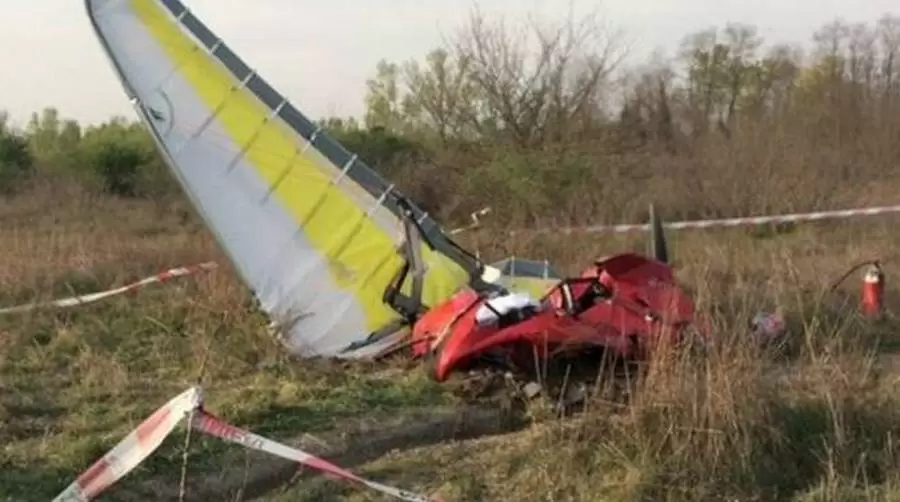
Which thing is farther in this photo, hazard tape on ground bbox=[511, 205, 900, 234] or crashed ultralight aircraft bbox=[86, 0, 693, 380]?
hazard tape on ground bbox=[511, 205, 900, 234]

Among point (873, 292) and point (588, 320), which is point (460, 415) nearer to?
point (588, 320)

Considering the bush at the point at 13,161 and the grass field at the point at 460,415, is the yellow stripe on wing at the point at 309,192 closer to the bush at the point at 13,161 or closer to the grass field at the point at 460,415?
the grass field at the point at 460,415

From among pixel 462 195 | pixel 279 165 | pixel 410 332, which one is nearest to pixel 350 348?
pixel 410 332

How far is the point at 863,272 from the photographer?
11266 millimetres

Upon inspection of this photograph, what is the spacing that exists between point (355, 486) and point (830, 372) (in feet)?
7.68

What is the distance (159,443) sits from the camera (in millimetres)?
5016

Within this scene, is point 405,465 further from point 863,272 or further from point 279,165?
point 863,272

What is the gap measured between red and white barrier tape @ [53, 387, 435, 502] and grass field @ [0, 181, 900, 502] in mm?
430

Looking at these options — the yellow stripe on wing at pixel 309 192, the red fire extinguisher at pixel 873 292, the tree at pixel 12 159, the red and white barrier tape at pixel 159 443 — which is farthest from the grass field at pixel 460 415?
the tree at pixel 12 159

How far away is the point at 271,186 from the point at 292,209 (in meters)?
0.22

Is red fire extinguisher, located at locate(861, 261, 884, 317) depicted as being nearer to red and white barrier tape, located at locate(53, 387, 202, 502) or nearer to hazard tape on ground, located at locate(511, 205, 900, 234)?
hazard tape on ground, located at locate(511, 205, 900, 234)

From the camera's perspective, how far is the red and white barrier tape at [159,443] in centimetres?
491

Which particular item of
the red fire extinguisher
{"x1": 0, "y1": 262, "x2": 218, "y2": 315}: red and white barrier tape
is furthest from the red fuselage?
{"x1": 0, "y1": 262, "x2": 218, "y2": 315}: red and white barrier tape

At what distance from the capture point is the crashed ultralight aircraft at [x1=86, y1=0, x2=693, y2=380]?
8445 mm
